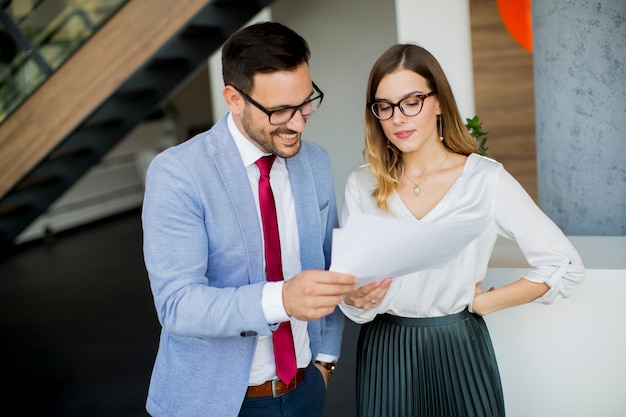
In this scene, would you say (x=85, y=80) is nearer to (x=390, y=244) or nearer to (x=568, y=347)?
(x=568, y=347)

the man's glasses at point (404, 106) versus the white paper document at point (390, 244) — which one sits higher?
the man's glasses at point (404, 106)

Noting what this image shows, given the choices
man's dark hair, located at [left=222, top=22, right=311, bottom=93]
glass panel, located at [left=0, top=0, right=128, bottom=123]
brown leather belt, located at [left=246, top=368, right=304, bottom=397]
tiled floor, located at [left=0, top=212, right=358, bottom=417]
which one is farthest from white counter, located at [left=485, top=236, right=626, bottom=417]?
glass panel, located at [left=0, top=0, right=128, bottom=123]

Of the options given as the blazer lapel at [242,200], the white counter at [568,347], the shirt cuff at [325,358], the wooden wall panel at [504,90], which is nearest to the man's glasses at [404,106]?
the blazer lapel at [242,200]

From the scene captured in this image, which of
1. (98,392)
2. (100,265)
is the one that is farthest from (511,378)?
(100,265)

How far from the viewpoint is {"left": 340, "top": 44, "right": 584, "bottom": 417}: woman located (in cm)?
198

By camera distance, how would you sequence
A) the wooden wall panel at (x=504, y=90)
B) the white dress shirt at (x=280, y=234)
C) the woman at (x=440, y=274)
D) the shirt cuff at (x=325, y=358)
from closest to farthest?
the white dress shirt at (x=280, y=234) → the woman at (x=440, y=274) → the shirt cuff at (x=325, y=358) → the wooden wall panel at (x=504, y=90)

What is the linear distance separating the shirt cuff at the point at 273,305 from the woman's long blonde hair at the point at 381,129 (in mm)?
564

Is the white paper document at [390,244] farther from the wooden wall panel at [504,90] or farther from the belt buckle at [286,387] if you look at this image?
the wooden wall panel at [504,90]

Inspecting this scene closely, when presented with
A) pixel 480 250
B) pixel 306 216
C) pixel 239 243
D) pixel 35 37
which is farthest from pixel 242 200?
pixel 35 37

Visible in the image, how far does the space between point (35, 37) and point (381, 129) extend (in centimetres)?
389

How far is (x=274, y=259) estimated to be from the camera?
184cm

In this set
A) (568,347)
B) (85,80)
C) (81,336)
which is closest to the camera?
(568,347)

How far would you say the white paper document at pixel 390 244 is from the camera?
146 centimetres

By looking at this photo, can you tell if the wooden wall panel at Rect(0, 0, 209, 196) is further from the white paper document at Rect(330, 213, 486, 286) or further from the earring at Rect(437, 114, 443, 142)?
the white paper document at Rect(330, 213, 486, 286)
